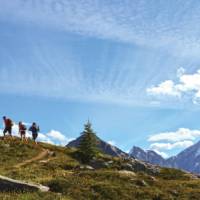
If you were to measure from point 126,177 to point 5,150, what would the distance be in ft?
67.7

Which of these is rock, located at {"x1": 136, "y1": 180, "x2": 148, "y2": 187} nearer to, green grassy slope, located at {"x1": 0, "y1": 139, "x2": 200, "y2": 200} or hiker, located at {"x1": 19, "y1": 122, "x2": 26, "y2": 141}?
green grassy slope, located at {"x1": 0, "y1": 139, "x2": 200, "y2": 200}

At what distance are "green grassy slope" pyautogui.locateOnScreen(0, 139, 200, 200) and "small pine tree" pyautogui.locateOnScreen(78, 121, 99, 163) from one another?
11.6 feet

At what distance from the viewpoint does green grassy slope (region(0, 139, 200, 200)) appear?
112 feet

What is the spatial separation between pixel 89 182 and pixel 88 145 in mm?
23298

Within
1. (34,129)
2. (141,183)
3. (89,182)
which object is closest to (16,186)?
(89,182)

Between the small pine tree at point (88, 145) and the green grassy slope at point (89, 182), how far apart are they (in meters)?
3.53

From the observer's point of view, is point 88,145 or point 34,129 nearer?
point 88,145

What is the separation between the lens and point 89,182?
37.3 meters

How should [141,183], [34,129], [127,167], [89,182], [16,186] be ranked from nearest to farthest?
[16,186]
[89,182]
[141,183]
[127,167]
[34,129]

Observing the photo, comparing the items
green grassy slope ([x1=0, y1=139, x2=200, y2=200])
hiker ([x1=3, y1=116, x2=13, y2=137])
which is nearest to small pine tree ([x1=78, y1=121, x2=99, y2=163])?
green grassy slope ([x1=0, y1=139, x2=200, y2=200])

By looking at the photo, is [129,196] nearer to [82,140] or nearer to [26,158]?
[26,158]

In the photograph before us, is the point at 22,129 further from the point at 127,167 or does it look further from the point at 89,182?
the point at 89,182

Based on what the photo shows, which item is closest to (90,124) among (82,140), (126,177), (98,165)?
(82,140)

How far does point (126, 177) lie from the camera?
41.1 m
